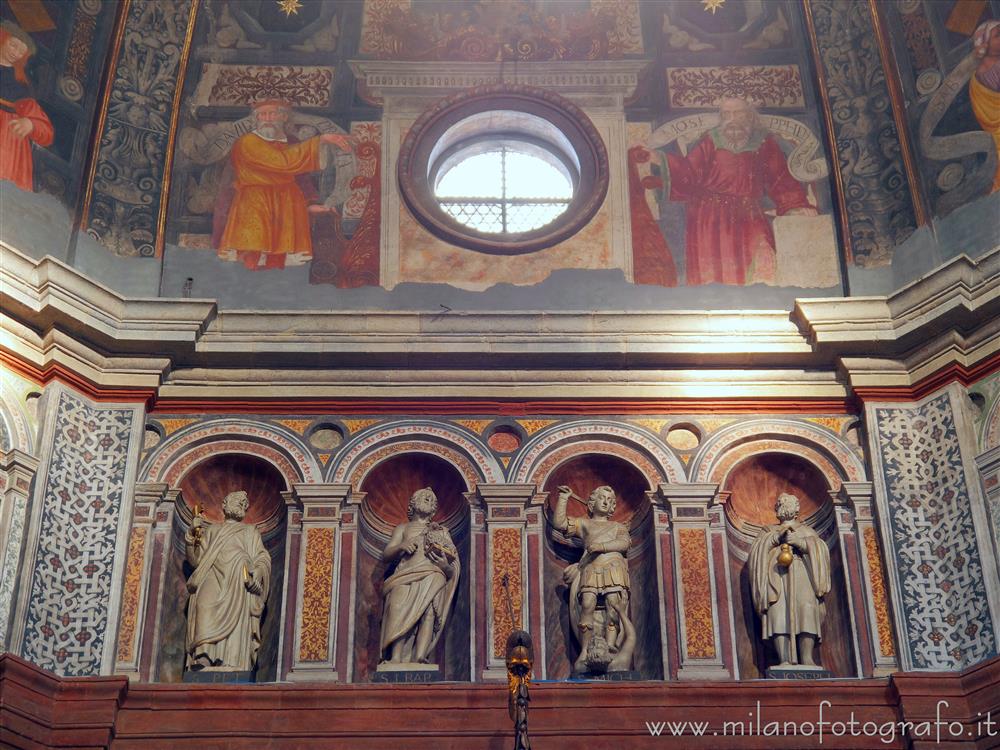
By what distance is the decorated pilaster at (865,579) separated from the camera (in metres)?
15.9

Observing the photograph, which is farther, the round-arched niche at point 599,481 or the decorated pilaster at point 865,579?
the round-arched niche at point 599,481

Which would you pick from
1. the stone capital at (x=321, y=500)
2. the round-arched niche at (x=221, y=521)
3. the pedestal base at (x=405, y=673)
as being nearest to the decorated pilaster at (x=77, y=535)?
the round-arched niche at (x=221, y=521)

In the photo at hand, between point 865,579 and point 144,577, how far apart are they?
6.14m

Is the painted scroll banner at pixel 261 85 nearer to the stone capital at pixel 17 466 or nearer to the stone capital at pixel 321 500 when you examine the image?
the stone capital at pixel 321 500

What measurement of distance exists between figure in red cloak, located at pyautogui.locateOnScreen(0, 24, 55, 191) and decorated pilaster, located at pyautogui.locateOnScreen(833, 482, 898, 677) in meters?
8.06

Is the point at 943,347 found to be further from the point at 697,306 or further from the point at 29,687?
the point at 29,687

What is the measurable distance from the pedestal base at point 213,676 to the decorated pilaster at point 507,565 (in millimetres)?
2033

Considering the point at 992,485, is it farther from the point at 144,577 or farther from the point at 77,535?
the point at 77,535

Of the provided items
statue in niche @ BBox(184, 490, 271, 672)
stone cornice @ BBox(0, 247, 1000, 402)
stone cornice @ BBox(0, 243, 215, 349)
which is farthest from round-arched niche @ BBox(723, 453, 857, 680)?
stone cornice @ BBox(0, 243, 215, 349)

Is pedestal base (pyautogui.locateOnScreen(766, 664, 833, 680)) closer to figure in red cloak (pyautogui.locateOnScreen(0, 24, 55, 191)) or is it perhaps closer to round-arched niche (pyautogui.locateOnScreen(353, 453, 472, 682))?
round-arched niche (pyautogui.locateOnScreen(353, 453, 472, 682))

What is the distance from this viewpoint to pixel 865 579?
1633 cm

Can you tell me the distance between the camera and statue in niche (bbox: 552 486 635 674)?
52.5 feet

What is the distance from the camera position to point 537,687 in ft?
50.4

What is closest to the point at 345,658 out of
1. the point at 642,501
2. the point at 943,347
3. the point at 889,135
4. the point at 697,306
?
the point at 642,501
